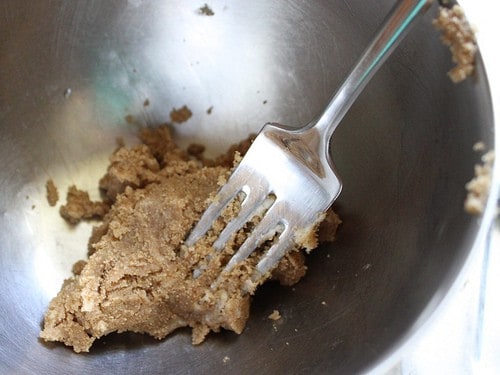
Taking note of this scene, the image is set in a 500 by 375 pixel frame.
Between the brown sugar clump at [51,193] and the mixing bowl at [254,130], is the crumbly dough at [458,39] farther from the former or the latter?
the brown sugar clump at [51,193]

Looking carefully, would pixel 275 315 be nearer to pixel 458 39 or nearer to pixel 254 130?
pixel 254 130

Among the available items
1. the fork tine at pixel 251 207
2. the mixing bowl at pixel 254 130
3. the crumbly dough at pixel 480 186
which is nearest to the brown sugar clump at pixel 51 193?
the mixing bowl at pixel 254 130

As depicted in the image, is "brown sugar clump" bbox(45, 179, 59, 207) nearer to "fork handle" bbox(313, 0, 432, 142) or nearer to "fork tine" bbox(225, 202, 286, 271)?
"fork tine" bbox(225, 202, 286, 271)

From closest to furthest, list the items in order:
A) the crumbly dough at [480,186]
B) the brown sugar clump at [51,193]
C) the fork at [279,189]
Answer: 1. the crumbly dough at [480,186]
2. the fork at [279,189]
3. the brown sugar clump at [51,193]

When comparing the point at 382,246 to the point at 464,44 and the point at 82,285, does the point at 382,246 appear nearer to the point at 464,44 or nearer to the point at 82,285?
the point at 464,44

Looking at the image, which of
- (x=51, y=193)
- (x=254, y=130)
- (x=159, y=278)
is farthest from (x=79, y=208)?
(x=254, y=130)

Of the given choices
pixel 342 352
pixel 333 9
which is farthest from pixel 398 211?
pixel 333 9


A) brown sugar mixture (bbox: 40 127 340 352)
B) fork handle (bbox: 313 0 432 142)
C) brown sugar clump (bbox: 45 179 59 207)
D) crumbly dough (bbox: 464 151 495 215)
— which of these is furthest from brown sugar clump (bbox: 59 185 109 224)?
crumbly dough (bbox: 464 151 495 215)
